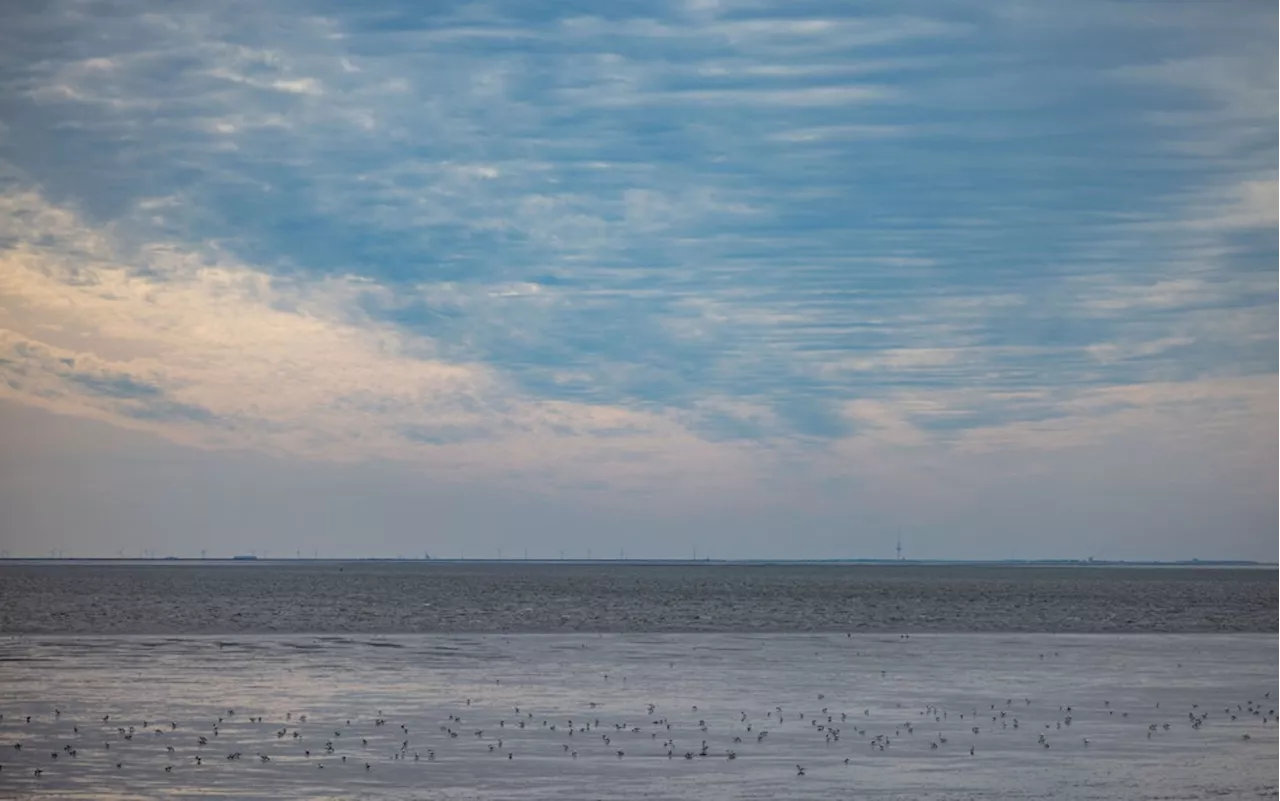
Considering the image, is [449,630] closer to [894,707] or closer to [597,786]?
[894,707]

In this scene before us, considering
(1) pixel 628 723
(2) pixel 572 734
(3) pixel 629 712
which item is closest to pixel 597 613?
(3) pixel 629 712

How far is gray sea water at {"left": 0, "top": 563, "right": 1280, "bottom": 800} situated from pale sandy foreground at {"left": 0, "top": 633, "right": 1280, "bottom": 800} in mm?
126

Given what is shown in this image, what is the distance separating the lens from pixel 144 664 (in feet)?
176

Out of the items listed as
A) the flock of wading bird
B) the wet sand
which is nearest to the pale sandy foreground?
the flock of wading bird

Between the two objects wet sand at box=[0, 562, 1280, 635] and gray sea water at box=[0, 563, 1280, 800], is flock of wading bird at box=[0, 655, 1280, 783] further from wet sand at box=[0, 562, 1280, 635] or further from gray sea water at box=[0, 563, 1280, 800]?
wet sand at box=[0, 562, 1280, 635]

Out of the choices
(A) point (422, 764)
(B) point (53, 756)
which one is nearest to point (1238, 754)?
(A) point (422, 764)

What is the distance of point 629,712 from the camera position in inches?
1585

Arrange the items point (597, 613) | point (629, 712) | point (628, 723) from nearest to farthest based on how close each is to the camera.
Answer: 1. point (628, 723)
2. point (629, 712)
3. point (597, 613)

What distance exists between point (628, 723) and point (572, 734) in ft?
7.80

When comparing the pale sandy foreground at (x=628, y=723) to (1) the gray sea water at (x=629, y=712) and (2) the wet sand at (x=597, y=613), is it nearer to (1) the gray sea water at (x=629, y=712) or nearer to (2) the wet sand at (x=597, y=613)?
(1) the gray sea water at (x=629, y=712)

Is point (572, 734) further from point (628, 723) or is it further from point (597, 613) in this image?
point (597, 613)

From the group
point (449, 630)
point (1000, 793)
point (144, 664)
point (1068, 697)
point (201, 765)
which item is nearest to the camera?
point (1000, 793)

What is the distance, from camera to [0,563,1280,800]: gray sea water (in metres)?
29.5

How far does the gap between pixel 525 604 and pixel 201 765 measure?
86.3m
